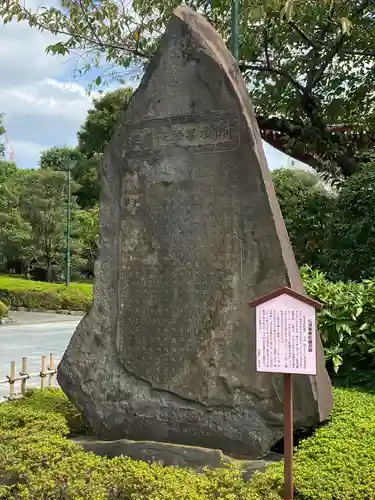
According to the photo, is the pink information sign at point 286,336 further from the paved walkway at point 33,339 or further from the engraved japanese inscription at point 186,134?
the paved walkway at point 33,339

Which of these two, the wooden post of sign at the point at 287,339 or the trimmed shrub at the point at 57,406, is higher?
the wooden post of sign at the point at 287,339

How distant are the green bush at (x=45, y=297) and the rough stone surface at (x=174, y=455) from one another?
56.5ft

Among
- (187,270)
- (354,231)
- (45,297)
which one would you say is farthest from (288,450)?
(45,297)

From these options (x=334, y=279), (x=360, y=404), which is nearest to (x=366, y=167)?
(x=334, y=279)

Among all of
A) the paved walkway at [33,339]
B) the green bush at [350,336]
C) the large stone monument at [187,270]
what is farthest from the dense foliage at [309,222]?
the large stone monument at [187,270]

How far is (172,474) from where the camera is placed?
338cm

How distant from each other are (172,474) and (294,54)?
874cm

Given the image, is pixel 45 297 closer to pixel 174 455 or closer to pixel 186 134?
pixel 186 134

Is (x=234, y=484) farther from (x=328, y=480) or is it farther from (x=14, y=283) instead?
(x=14, y=283)

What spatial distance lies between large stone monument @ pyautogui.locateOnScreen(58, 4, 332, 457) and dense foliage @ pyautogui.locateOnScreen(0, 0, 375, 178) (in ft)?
15.1

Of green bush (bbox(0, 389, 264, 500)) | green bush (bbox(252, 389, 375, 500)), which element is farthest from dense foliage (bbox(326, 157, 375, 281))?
green bush (bbox(0, 389, 264, 500))

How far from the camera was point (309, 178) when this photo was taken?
17.1 metres

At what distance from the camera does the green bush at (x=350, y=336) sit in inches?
203

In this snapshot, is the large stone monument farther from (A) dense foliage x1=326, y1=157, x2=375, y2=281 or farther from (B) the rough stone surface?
(A) dense foliage x1=326, y1=157, x2=375, y2=281
